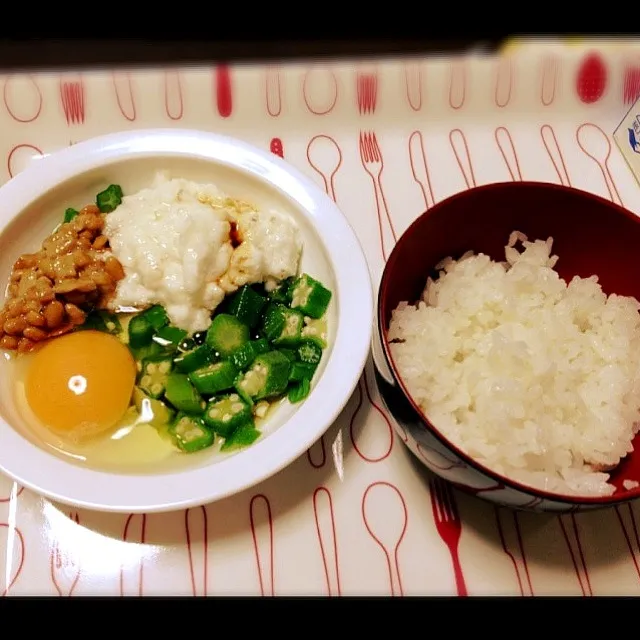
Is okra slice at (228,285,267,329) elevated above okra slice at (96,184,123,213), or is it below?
below

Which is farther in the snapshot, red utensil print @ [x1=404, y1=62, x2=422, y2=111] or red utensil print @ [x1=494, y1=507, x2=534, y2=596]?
red utensil print @ [x1=404, y1=62, x2=422, y2=111]

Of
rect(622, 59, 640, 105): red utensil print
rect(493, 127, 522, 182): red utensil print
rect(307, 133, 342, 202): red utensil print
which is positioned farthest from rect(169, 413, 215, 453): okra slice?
rect(622, 59, 640, 105): red utensil print

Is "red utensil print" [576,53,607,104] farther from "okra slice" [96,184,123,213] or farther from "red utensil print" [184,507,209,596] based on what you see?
"red utensil print" [184,507,209,596]

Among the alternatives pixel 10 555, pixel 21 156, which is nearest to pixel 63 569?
pixel 10 555

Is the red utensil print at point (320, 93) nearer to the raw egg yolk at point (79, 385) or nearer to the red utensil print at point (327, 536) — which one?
the raw egg yolk at point (79, 385)

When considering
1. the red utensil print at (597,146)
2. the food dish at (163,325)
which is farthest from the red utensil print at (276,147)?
the red utensil print at (597,146)

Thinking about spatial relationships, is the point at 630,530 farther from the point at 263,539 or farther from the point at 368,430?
the point at 263,539

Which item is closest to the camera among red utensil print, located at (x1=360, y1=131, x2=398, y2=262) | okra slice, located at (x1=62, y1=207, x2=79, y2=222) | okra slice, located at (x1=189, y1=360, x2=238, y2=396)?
okra slice, located at (x1=189, y1=360, x2=238, y2=396)
